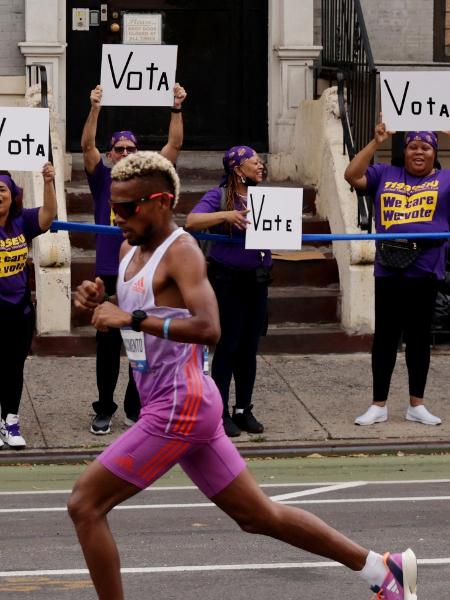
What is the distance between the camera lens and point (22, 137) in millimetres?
9922

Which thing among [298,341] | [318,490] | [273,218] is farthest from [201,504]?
[298,341]

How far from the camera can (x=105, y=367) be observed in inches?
401

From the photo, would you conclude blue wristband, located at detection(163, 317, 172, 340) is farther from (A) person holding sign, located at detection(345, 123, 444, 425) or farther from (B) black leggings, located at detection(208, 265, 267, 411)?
(A) person holding sign, located at detection(345, 123, 444, 425)

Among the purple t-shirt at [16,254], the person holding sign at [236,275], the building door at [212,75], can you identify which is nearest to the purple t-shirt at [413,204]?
the person holding sign at [236,275]

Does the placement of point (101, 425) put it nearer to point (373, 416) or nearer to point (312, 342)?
point (373, 416)

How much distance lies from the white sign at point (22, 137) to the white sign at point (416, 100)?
2.33 metres

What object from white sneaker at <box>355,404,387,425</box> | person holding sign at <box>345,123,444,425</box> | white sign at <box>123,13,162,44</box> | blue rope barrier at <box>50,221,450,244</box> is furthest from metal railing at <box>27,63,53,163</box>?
white sneaker at <box>355,404,387,425</box>

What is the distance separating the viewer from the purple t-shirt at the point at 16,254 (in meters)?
9.57

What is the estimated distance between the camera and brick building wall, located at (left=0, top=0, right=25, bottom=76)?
47.6ft

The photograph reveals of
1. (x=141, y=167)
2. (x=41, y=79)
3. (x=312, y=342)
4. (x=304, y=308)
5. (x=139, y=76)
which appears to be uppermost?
(x=139, y=76)

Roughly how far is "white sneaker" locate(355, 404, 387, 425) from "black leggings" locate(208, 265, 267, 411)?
2.68ft

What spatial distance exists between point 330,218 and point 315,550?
7.98 metres

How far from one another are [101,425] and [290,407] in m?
1.57

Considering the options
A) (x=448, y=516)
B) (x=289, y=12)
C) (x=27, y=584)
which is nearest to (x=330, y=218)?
(x=289, y=12)
